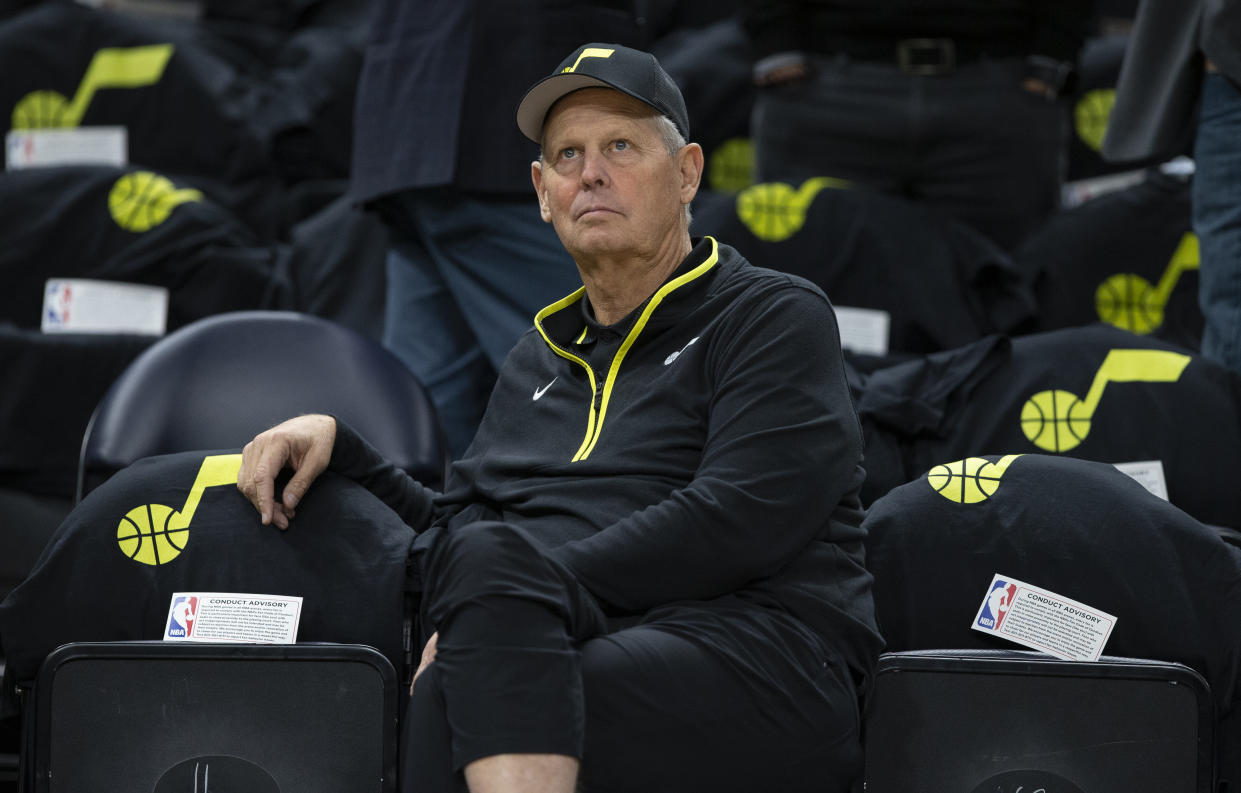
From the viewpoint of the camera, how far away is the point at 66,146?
148 inches

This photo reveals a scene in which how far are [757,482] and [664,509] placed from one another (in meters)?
0.11

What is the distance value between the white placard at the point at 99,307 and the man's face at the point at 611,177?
4.69ft

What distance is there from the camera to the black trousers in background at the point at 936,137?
3389 millimetres

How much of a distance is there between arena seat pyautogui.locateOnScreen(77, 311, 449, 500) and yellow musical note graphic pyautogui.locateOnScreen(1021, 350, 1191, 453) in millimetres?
972

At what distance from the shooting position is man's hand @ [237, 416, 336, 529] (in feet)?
6.54

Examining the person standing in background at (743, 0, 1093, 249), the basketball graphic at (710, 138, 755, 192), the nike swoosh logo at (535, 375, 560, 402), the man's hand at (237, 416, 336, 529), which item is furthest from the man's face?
the basketball graphic at (710, 138, 755, 192)

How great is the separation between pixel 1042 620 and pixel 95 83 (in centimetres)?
281

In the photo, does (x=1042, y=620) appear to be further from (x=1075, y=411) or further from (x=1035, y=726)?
(x=1075, y=411)

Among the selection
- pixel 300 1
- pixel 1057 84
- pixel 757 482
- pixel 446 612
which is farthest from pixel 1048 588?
pixel 300 1

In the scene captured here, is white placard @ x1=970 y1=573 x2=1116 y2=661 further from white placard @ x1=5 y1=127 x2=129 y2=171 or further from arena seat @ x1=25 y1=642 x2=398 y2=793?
white placard @ x1=5 y1=127 x2=129 y2=171

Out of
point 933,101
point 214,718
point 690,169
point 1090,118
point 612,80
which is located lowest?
point 214,718

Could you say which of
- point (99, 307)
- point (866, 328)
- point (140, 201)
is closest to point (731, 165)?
point (866, 328)

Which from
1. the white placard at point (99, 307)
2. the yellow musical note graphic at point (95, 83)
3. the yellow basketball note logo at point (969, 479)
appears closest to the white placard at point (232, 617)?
the yellow basketball note logo at point (969, 479)

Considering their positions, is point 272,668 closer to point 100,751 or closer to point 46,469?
point 100,751
